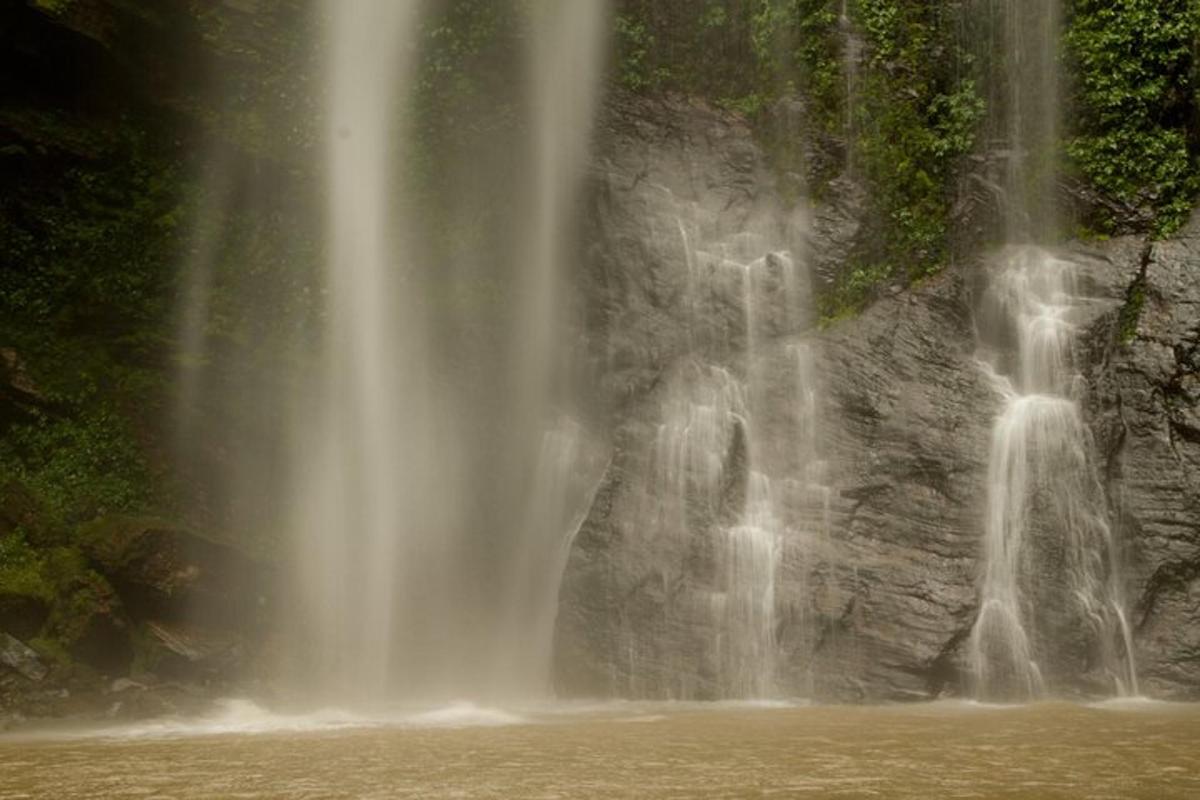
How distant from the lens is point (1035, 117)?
61.7ft

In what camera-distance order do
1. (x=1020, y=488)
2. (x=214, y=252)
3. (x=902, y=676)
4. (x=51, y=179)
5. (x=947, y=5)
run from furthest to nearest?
(x=947, y=5)
(x=214, y=252)
(x=51, y=179)
(x=1020, y=488)
(x=902, y=676)

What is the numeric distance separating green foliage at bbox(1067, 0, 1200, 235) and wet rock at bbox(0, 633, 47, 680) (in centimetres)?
1739

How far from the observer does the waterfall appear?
54.3 ft

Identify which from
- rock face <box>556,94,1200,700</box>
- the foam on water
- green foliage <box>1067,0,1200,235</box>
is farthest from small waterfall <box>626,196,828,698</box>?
green foliage <box>1067,0,1200,235</box>

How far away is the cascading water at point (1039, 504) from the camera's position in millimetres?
14297

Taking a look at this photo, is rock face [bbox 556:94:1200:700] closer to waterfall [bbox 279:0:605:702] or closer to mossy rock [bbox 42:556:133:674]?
waterfall [bbox 279:0:605:702]

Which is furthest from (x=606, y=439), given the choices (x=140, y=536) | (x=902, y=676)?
(x=140, y=536)

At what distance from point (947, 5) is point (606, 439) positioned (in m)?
10.7

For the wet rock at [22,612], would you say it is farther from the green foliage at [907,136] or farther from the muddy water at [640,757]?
the green foliage at [907,136]

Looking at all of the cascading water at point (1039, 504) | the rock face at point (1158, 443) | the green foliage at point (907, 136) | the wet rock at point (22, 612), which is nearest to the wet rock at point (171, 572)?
the wet rock at point (22, 612)

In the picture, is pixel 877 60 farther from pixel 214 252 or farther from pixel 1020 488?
pixel 214 252

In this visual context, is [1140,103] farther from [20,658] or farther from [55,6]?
[20,658]

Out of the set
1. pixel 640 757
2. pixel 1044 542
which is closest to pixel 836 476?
pixel 1044 542

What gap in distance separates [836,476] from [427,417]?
6.99 m
